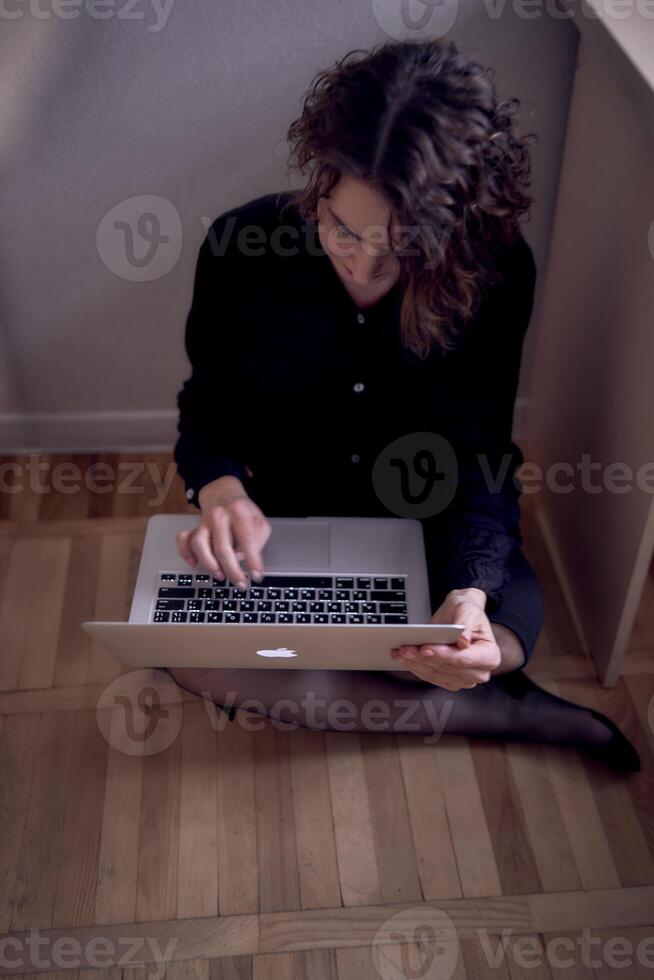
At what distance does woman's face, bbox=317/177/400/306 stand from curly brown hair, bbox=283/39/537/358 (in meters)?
0.01

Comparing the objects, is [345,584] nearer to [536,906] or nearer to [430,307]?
[430,307]

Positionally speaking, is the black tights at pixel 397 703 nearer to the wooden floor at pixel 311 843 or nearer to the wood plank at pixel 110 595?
the wooden floor at pixel 311 843

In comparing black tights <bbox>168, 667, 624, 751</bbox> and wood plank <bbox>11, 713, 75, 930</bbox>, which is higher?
black tights <bbox>168, 667, 624, 751</bbox>

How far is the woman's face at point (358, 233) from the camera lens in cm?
88

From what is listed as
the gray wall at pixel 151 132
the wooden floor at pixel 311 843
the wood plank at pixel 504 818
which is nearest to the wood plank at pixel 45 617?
the wooden floor at pixel 311 843

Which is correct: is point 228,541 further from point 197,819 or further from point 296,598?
point 197,819

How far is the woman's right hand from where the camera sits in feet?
3.49

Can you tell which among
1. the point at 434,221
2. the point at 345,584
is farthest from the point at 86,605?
the point at 434,221
